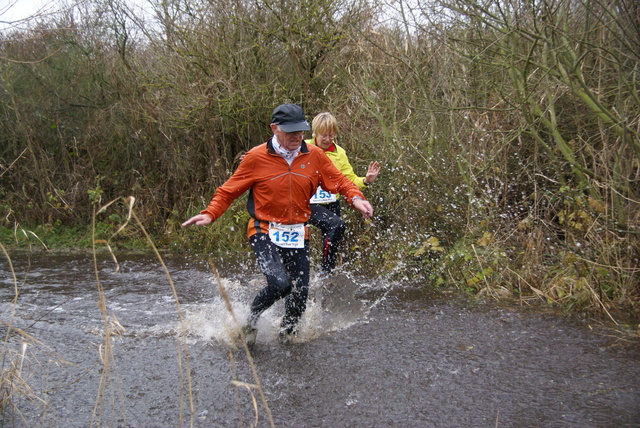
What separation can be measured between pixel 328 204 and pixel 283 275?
2.62 m

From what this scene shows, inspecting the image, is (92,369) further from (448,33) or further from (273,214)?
(448,33)

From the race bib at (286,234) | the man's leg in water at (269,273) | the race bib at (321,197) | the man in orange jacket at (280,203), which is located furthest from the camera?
the race bib at (321,197)

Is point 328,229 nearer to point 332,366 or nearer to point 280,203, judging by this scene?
point 280,203

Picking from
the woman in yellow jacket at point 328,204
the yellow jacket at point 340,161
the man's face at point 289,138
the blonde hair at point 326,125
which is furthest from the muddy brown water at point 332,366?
the blonde hair at point 326,125

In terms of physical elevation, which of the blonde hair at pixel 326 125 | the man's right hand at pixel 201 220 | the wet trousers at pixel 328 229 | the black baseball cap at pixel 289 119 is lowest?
the wet trousers at pixel 328 229

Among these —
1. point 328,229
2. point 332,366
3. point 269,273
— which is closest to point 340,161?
point 328,229

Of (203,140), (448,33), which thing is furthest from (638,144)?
(203,140)

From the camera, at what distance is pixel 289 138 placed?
4.95 metres

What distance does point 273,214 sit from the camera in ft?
16.6

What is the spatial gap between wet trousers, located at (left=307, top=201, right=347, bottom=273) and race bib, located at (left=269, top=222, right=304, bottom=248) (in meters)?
1.81

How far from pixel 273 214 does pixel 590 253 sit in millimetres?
2972

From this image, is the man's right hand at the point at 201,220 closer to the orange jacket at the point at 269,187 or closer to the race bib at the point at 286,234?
the orange jacket at the point at 269,187

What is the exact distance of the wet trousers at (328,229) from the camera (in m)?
6.90

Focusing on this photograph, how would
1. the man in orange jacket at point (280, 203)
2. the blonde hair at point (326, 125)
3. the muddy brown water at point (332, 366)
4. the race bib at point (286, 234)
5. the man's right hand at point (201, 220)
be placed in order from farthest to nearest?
the blonde hair at point (326, 125) < the race bib at point (286, 234) < the man in orange jacket at point (280, 203) < the man's right hand at point (201, 220) < the muddy brown water at point (332, 366)
